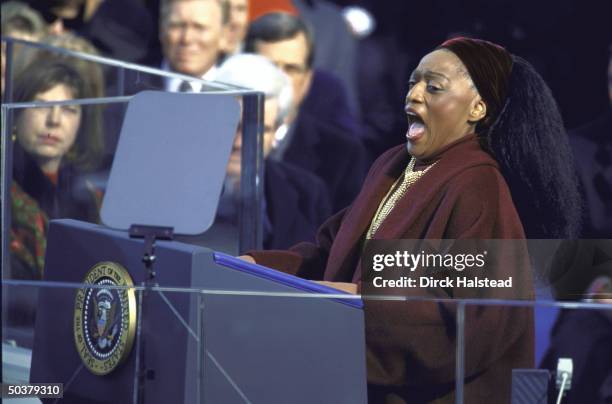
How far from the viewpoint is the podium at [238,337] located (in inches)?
108

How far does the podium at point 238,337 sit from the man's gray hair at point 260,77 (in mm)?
2400

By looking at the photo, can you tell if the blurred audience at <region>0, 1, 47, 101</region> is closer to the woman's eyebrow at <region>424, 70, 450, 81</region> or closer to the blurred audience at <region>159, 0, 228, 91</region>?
the blurred audience at <region>159, 0, 228, 91</region>

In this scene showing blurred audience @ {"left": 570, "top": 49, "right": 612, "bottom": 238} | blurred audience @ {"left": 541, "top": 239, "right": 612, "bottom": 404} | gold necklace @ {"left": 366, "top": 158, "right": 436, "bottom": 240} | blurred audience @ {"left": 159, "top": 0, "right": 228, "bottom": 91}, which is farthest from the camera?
blurred audience @ {"left": 159, "top": 0, "right": 228, "bottom": 91}

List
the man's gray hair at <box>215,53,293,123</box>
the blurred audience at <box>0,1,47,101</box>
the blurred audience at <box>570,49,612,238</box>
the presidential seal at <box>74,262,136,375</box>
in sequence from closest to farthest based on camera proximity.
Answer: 1. the presidential seal at <box>74,262,136,375</box>
2. the blurred audience at <box>570,49,612,238</box>
3. the man's gray hair at <box>215,53,293,123</box>
4. the blurred audience at <box>0,1,47,101</box>

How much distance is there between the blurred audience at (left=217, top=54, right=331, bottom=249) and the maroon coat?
1.69 metres

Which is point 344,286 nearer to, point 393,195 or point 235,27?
point 393,195

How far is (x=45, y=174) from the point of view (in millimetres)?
4824

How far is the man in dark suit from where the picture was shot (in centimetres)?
587

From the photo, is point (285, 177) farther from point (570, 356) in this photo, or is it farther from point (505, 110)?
point (570, 356)

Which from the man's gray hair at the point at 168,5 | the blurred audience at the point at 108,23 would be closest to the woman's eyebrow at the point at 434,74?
the man's gray hair at the point at 168,5

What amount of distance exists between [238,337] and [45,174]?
7.21ft

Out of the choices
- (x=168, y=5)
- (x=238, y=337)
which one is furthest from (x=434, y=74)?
(x=168, y=5)
